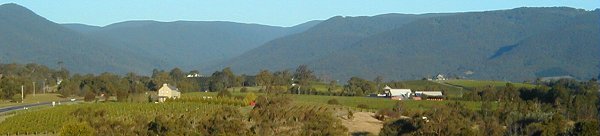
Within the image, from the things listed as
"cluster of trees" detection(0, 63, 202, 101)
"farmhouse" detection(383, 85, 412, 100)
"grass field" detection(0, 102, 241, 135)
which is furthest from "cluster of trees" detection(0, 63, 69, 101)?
"farmhouse" detection(383, 85, 412, 100)

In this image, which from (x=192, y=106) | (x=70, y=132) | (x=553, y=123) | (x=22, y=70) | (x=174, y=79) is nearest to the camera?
(x=70, y=132)

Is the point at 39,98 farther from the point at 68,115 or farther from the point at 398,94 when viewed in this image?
the point at 68,115

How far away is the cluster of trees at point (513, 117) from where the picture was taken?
36.7 metres

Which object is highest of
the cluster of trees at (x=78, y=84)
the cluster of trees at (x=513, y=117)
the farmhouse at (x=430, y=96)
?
the cluster of trees at (x=78, y=84)

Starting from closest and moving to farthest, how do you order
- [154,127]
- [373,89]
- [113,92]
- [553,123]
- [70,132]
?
[70,132], [154,127], [553,123], [113,92], [373,89]

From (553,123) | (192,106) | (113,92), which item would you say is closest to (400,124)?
(553,123)

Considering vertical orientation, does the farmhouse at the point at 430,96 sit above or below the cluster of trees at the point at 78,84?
below

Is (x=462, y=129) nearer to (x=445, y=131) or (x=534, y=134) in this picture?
(x=445, y=131)

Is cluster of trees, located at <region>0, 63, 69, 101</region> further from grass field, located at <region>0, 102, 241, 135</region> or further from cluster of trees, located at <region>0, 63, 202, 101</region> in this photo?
grass field, located at <region>0, 102, 241, 135</region>

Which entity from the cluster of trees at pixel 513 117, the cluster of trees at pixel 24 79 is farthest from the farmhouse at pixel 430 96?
the cluster of trees at pixel 24 79

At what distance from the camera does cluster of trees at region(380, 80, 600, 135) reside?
3669 centimetres

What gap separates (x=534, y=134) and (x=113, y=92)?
50090mm

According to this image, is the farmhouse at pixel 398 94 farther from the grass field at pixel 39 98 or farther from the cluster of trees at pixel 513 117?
the grass field at pixel 39 98

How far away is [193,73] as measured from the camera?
5089 inches
